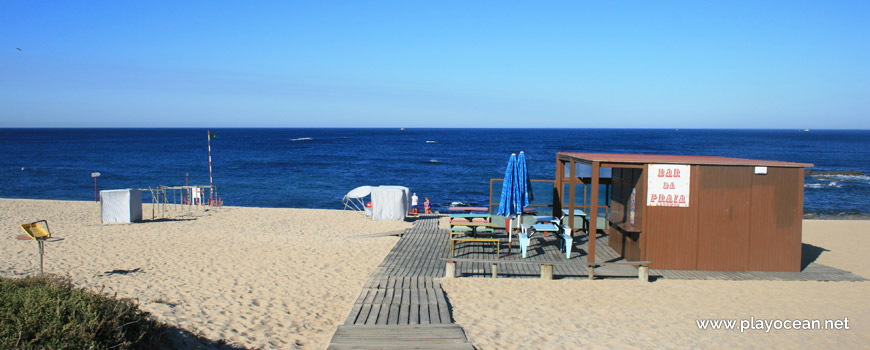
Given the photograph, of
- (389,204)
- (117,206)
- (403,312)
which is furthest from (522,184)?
(117,206)

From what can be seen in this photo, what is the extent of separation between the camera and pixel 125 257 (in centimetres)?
1159

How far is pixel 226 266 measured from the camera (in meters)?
10.9

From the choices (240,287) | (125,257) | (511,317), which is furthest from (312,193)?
(511,317)

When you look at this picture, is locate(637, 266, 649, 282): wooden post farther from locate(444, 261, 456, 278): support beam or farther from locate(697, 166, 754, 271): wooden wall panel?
locate(444, 261, 456, 278): support beam

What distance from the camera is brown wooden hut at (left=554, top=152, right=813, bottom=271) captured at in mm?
9906

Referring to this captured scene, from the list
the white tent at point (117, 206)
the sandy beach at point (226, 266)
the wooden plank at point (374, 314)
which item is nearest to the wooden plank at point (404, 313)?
the wooden plank at point (374, 314)

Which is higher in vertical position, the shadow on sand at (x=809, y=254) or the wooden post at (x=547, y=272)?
the wooden post at (x=547, y=272)

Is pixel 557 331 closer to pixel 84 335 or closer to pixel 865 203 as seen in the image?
pixel 84 335

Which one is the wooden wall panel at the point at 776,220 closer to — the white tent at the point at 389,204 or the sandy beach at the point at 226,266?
the sandy beach at the point at 226,266

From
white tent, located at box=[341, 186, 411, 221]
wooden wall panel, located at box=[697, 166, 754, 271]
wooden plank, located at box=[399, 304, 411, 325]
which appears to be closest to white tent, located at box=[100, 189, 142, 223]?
white tent, located at box=[341, 186, 411, 221]

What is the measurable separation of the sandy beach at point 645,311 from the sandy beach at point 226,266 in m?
2.21

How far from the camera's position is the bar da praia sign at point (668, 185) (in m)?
9.97

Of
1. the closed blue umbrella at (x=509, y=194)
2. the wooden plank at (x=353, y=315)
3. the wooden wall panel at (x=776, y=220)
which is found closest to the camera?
the wooden plank at (x=353, y=315)

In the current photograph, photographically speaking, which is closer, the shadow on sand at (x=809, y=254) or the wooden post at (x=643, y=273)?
the wooden post at (x=643, y=273)
